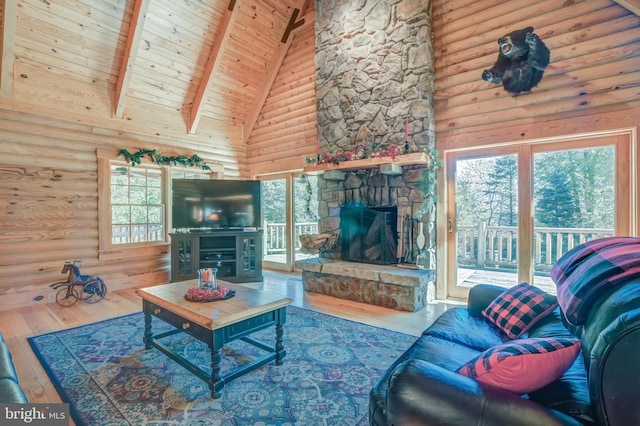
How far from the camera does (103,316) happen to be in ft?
11.9

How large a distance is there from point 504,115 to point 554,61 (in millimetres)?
647

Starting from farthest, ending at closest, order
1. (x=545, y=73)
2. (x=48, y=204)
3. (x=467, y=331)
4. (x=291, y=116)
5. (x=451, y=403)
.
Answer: (x=291, y=116) → (x=48, y=204) → (x=545, y=73) → (x=467, y=331) → (x=451, y=403)

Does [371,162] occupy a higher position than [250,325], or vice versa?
[371,162]

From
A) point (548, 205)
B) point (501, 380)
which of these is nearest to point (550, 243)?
point (548, 205)

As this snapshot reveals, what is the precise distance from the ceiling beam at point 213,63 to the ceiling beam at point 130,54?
3.54ft

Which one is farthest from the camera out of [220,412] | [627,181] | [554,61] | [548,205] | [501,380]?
[548,205]

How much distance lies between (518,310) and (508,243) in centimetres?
207

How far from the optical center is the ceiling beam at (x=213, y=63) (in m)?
4.82

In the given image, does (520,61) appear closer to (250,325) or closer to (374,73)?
(374,73)

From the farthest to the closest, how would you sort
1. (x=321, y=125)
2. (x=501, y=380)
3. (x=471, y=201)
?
(x=321, y=125)
(x=471, y=201)
(x=501, y=380)

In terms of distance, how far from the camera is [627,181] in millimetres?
3094

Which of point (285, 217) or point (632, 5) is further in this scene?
point (285, 217)

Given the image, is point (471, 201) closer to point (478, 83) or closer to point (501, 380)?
point (478, 83)

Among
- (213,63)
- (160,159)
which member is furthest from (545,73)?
(160,159)
